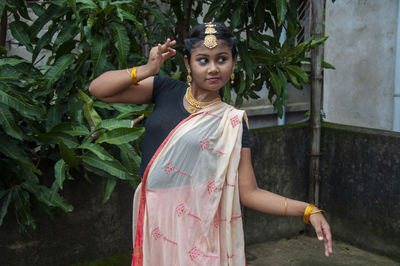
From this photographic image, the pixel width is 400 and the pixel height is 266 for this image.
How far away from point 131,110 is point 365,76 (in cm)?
330

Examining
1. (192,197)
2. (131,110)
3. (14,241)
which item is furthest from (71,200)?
(192,197)

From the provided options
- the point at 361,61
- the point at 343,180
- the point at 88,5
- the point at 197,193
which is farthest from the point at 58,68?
the point at 361,61

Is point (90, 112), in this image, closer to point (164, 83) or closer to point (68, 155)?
point (68, 155)

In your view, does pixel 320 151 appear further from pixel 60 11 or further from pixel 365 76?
pixel 60 11

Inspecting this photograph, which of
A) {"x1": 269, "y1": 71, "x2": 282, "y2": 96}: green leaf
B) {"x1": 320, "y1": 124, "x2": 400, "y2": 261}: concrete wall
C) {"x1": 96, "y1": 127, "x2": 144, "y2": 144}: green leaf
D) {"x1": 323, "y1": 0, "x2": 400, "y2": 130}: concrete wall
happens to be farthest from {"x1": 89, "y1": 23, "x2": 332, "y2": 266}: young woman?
{"x1": 323, "y1": 0, "x2": 400, "y2": 130}: concrete wall

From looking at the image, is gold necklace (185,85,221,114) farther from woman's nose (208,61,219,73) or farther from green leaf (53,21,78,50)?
green leaf (53,21,78,50)

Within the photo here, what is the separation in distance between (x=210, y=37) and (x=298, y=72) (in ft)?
6.22

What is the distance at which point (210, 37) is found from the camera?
2.17m

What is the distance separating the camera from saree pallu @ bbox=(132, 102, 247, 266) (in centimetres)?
217

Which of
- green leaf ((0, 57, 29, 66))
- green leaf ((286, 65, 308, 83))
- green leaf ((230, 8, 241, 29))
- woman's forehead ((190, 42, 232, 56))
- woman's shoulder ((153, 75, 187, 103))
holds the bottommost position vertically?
woman's shoulder ((153, 75, 187, 103))

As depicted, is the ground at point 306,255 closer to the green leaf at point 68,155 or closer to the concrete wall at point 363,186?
the concrete wall at point 363,186

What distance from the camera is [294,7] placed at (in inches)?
135

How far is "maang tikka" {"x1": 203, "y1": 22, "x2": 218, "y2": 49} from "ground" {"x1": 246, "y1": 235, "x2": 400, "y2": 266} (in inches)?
113

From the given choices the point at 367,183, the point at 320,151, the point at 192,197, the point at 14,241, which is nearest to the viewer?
the point at 192,197
